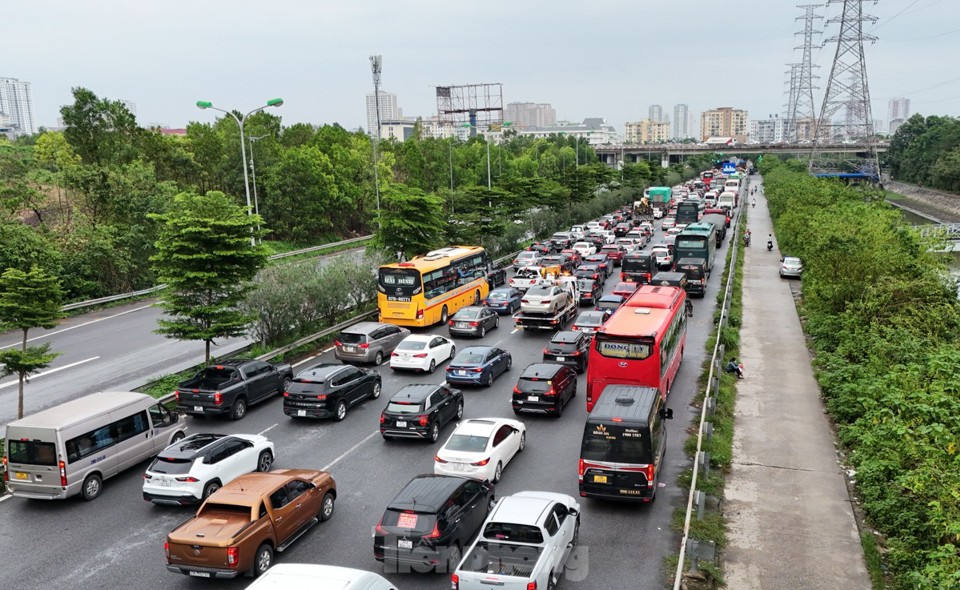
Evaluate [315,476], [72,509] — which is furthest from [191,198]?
[315,476]

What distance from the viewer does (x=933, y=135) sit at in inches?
4513

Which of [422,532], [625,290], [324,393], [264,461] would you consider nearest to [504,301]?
[625,290]

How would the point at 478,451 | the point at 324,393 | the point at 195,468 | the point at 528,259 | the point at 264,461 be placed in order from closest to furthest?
the point at 195,468 < the point at 478,451 < the point at 264,461 < the point at 324,393 < the point at 528,259

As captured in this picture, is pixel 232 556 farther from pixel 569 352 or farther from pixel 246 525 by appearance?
pixel 569 352

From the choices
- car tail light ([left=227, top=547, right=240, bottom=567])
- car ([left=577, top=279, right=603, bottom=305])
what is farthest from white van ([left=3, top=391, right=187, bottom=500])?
car ([left=577, top=279, right=603, bottom=305])

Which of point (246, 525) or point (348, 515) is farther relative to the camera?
point (348, 515)

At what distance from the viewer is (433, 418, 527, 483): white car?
51.8 ft

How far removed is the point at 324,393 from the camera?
66.8 ft

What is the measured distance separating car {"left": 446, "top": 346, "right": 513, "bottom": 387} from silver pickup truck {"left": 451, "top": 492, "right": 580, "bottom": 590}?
36.0ft

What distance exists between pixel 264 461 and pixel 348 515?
324 cm

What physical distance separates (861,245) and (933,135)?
106 metres

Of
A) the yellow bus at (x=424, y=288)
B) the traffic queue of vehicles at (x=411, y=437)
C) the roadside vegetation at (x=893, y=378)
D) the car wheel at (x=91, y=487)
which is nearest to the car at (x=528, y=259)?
the yellow bus at (x=424, y=288)

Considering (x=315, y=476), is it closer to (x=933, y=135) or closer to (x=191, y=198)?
(x=191, y=198)

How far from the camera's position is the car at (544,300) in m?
30.5
